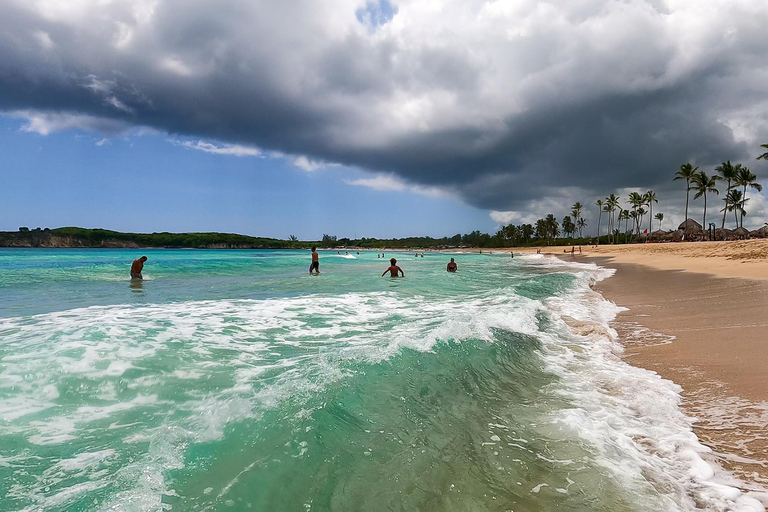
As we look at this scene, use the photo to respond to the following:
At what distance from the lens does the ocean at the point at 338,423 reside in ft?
8.65

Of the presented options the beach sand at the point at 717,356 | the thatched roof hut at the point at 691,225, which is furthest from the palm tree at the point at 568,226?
the beach sand at the point at 717,356

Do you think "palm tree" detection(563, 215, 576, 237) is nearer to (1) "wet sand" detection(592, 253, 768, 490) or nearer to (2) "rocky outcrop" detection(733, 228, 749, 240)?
(2) "rocky outcrop" detection(733, 228, 749, 240)

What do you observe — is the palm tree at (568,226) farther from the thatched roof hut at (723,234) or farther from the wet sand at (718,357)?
the wet sand at (718,357)

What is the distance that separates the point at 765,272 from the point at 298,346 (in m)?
20.0

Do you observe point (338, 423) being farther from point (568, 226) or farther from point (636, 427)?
point (568, 226)

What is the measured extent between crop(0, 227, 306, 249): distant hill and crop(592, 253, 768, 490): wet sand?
196m

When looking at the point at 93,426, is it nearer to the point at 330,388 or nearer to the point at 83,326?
the point at 330,388

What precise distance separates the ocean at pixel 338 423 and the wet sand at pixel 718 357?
263 mm

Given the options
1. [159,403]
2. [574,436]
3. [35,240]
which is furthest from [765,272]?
[35,240]

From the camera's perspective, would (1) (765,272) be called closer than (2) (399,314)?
No

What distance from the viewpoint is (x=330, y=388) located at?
14.9ft

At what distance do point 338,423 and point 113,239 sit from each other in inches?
7921

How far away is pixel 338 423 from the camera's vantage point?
146 inches

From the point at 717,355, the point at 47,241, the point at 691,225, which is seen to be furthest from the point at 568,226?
the point at 47,241
